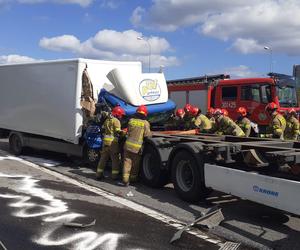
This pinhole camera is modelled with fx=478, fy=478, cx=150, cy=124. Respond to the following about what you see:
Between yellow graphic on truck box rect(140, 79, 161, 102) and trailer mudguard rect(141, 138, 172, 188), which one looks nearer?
trailer mudguard rect(141, 138, 172, 188)

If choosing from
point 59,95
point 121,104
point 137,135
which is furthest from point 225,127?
point 59,95

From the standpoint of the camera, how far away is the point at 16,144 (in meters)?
15.0

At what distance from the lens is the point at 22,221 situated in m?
6.98

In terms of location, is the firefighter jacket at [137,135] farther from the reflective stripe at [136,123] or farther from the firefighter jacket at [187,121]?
the firefighter jacket at [187,121]

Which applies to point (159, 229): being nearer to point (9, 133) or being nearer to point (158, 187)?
point (158, 187)

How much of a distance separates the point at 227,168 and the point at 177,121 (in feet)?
19.4

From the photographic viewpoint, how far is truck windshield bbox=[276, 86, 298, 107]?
50.5 ft

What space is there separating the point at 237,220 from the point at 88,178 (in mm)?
4530

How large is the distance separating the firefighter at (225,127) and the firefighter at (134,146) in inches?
88.1

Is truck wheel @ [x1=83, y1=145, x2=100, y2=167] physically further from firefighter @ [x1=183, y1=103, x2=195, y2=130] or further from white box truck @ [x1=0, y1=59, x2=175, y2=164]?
firefighter @ [x1=183, y1=103, x2=195, y2=130]

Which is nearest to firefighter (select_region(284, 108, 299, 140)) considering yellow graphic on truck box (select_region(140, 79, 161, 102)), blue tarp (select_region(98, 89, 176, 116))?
blue tarp (select_region(98, 89, 176, 116))

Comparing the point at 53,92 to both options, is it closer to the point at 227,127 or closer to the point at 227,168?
the point at 227,127

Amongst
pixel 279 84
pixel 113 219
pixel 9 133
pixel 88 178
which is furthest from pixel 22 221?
pixel 279 84

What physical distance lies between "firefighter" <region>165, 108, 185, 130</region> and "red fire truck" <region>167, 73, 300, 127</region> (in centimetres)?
337
